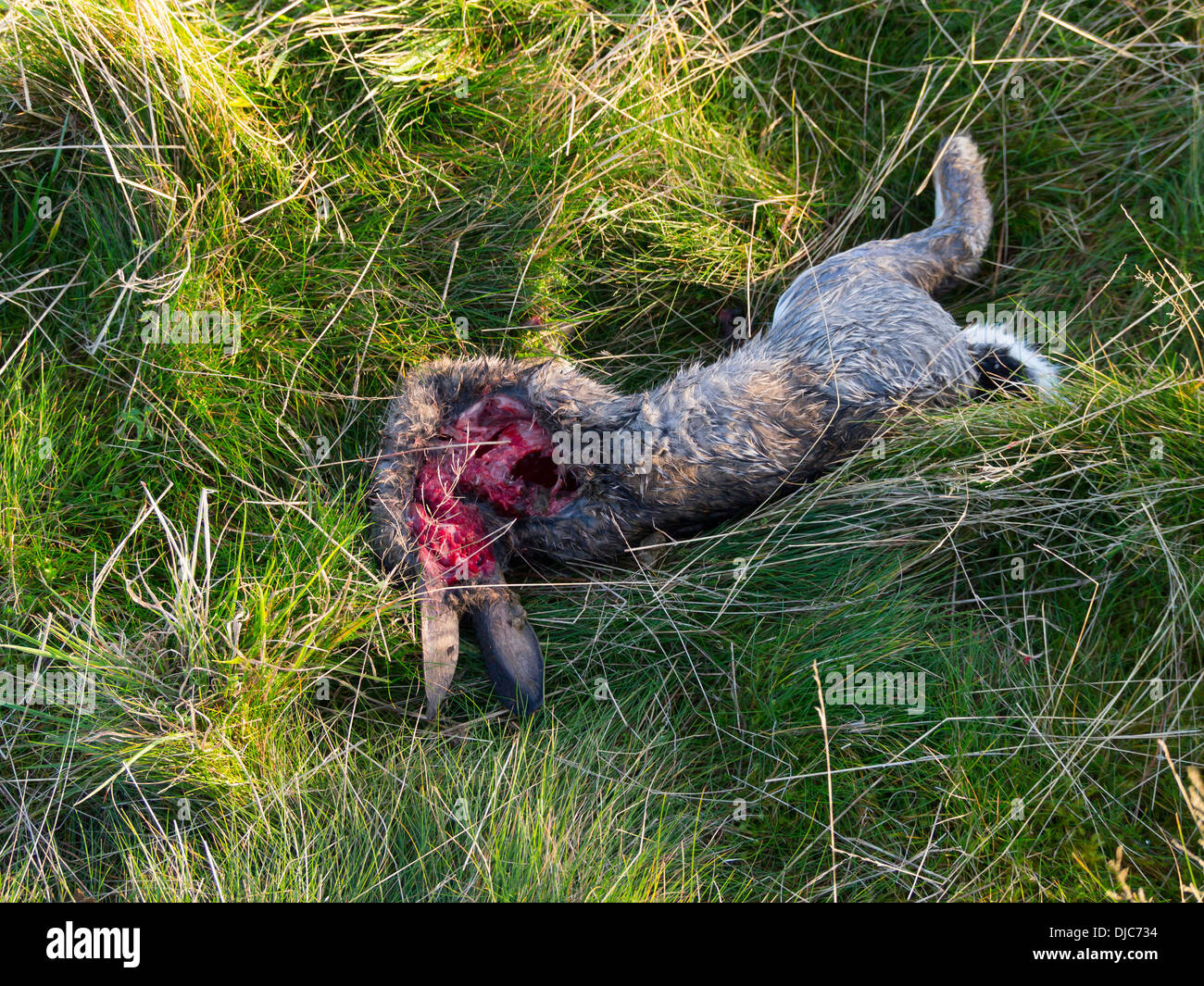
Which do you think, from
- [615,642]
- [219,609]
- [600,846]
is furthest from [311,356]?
[600,846]

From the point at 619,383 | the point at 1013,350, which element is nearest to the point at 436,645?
the point at 619,383

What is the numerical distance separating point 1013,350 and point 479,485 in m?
2.38

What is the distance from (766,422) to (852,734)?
123cm

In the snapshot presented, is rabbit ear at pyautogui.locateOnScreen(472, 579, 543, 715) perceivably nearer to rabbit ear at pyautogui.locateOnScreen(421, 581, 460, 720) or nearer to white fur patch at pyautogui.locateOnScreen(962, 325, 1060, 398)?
rabbit ear at pyautogui.locateOnScreen(421, 581, 460, 720)

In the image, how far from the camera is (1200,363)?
11.1ft

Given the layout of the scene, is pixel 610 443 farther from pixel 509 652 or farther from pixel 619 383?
pixel 509 652

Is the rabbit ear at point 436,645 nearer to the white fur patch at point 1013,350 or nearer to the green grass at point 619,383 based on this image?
the green grass at point 619,383

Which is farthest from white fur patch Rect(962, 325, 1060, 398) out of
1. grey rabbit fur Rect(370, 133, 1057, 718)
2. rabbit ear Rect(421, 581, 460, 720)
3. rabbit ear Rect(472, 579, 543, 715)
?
rabbit ear Rect(421, 581, 460, 720)

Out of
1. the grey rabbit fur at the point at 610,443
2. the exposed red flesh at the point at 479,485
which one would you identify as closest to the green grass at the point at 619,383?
the grey rabbit fur at the point at 610,443

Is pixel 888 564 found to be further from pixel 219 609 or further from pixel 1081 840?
pixel 219 609

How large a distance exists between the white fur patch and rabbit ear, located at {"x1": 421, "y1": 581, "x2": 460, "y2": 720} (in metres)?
2.48

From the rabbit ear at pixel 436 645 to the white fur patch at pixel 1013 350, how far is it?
2.48m

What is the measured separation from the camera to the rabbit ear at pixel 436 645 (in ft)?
10.1

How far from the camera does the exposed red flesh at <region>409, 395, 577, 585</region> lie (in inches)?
128
